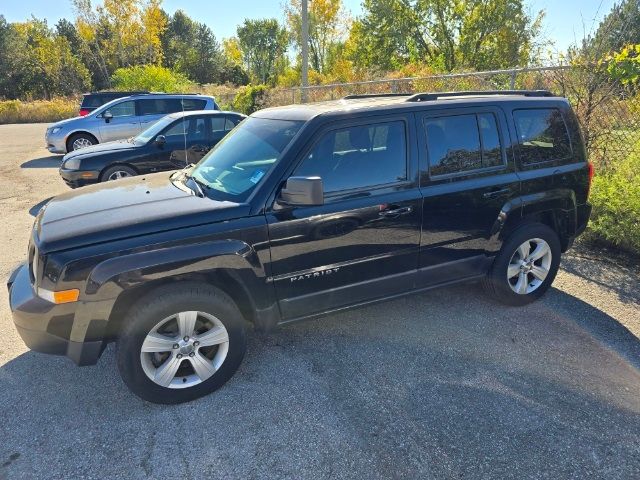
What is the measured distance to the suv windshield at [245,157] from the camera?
115 inches

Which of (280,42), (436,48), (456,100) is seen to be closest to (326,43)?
(436,48)

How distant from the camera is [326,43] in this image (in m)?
42.4

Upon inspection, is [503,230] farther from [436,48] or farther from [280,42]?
[280,42]

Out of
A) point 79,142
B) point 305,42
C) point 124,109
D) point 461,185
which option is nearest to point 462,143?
point 461,185

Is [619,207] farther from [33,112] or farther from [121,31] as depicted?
[121,31]

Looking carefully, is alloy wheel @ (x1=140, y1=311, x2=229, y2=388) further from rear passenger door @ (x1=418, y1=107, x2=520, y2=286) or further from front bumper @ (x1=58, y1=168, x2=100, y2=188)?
front bumper @ (x1=58, y1=168, x2=100, y2=188)

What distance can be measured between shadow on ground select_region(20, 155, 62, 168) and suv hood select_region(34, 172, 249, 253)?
31.4ft

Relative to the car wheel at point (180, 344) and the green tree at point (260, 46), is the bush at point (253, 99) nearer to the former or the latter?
the car wheel at point (180, 344)

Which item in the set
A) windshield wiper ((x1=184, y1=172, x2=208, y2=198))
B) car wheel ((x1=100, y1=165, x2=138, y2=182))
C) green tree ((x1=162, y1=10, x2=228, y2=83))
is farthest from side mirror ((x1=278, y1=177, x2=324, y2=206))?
green tree ((x1=162, y1=10, x2=228, y2=83))

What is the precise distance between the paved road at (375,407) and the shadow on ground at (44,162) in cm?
902

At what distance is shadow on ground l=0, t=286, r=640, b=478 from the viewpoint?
229 centimetres

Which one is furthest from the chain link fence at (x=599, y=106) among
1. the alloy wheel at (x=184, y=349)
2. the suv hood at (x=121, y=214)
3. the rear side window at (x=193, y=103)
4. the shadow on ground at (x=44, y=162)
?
the shadow on ground at (x=44, y=162)

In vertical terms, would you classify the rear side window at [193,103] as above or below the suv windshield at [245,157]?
above

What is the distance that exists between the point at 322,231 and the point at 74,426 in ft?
6.28
